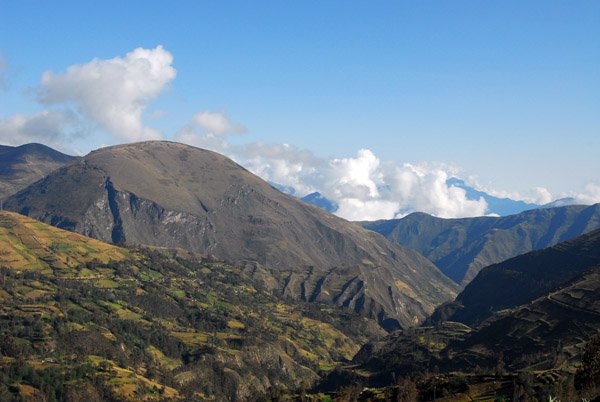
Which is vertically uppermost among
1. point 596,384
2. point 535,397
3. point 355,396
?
point 596,384

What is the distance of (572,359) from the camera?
188m

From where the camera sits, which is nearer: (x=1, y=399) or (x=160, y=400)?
(x=1, y=399)

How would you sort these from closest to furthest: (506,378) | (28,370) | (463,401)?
(463,401) → (506,378) → (28,370)

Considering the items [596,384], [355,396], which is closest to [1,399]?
[355,396]

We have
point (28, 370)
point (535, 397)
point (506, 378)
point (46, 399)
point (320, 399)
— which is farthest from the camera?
point (28, 370)

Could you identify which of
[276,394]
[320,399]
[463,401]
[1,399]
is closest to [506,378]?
[463,401]

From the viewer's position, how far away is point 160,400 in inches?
7771

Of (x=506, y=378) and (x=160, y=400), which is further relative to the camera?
(x=160, y=400)

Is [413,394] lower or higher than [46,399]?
higher

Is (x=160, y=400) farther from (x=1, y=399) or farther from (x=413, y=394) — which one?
(x=413, y=394)

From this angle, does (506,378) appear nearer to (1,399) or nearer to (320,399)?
(320,399)

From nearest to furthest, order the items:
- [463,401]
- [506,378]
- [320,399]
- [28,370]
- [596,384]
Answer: [596,384]
[463,401]
[506,378]
[320,399]
[28,370]

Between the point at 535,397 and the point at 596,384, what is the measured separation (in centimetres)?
3698

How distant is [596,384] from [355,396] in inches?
3551
